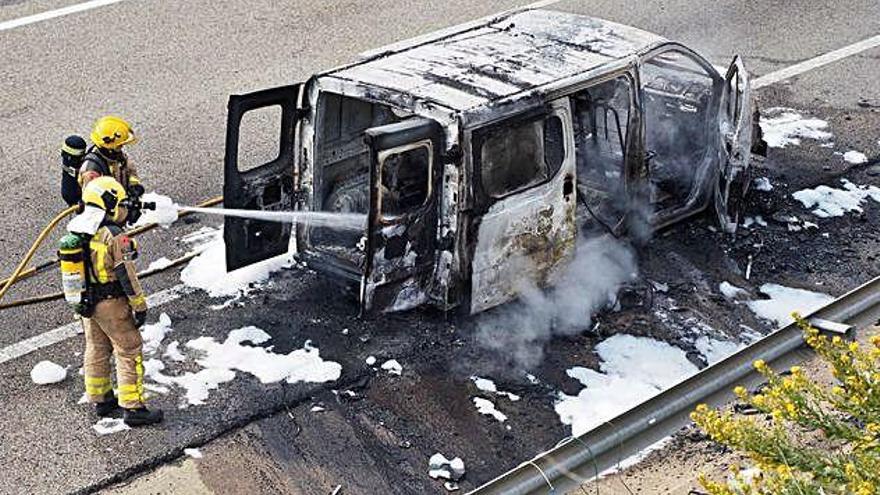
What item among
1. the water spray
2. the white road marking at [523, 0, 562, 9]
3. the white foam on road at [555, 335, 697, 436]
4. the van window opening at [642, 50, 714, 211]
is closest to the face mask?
the water spray

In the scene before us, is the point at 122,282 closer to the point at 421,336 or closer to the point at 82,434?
the point at 82,434

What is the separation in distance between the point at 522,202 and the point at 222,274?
2363 mm

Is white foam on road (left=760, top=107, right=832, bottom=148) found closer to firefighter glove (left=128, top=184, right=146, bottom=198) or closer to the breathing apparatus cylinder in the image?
firefighter glove (left=128, top=184, right=146, bottom=198)

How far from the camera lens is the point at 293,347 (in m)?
9.27

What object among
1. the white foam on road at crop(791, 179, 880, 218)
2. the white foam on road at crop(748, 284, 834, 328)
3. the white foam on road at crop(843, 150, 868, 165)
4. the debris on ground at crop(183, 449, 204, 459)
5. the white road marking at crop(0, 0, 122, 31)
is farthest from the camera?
the white road marking at crop(0, 0, 122, 31)

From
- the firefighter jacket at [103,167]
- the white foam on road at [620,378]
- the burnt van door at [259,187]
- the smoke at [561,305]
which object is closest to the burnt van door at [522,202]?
the smoke at [561,305]

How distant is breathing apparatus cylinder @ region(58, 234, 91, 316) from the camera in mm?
7988

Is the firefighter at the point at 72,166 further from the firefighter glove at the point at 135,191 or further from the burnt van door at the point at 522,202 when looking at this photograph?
the burnt van door at the point at 522,202

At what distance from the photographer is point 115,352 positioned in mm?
8312

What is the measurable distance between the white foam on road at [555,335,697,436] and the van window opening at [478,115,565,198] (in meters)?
1.24

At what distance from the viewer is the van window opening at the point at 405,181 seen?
30.3 feet

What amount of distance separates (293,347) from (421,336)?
2.85 ft

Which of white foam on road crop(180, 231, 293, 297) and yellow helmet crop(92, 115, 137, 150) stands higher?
yellow helmet crop(92, 115, 137, 150)

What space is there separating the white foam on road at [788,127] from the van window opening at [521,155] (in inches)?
151
